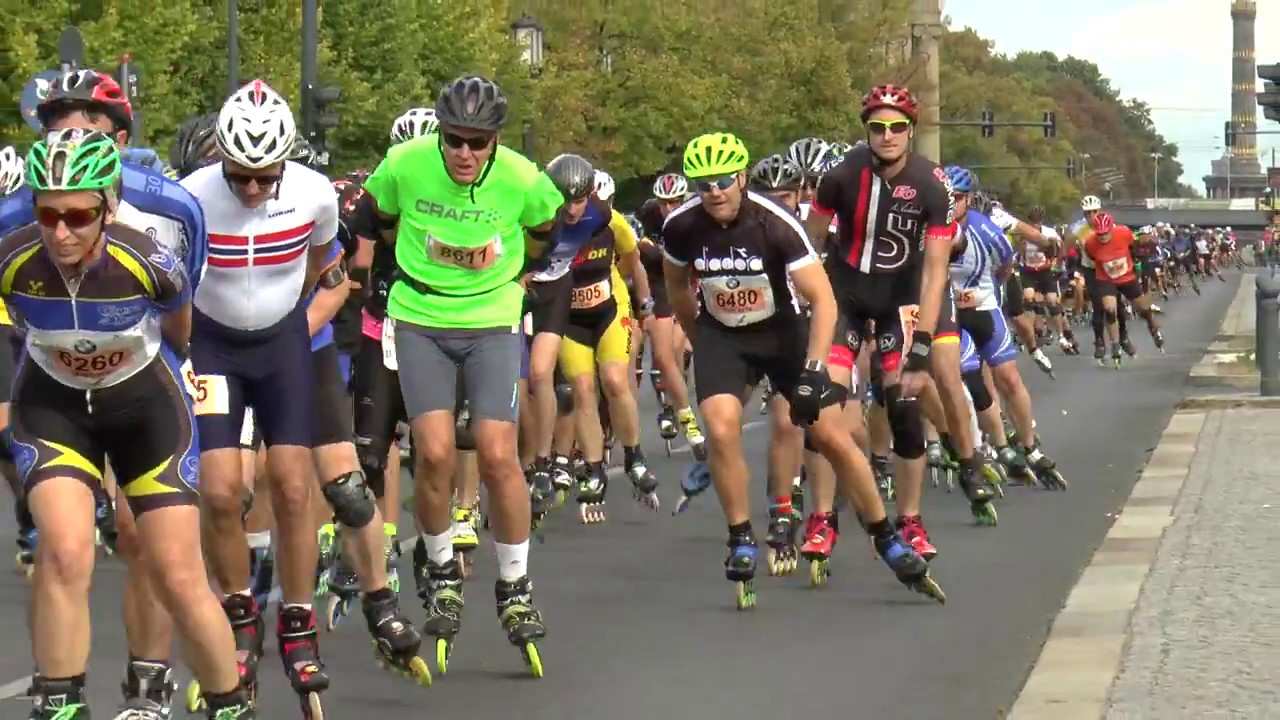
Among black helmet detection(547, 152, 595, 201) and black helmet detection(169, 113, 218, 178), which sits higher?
black helmet detection(169, 113, 218, 178)

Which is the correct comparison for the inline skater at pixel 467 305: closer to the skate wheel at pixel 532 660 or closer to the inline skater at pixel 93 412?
the skate wheel at pixel 532 660

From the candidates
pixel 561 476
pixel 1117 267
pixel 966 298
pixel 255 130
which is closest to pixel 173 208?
pixel 255 130

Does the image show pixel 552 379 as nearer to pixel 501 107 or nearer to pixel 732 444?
pixel 732 444

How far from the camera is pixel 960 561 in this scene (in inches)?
509

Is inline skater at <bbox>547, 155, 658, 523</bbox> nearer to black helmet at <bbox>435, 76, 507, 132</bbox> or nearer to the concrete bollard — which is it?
black helmet at <bbox>435, 76, 507, 132</bbox>

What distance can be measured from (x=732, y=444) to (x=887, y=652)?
1.61m

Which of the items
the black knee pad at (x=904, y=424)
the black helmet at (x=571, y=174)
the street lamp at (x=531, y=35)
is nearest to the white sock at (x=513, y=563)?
the black knee pad at (x=904, y=424)

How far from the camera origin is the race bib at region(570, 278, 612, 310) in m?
15.7

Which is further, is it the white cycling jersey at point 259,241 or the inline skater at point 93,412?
the white cycling jersey at point 259,241

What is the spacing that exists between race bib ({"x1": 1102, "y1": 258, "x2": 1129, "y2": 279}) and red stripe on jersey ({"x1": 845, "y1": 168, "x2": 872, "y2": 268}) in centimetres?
2189

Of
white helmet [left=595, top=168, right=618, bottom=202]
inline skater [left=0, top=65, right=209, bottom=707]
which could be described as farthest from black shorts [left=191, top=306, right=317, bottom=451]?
white helmet [left=595, top=168, right=618, bottom=202]

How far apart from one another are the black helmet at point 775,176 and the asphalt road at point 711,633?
1833mm

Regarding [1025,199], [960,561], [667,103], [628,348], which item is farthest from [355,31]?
[1025,199]

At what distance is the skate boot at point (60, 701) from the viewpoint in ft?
22.5
